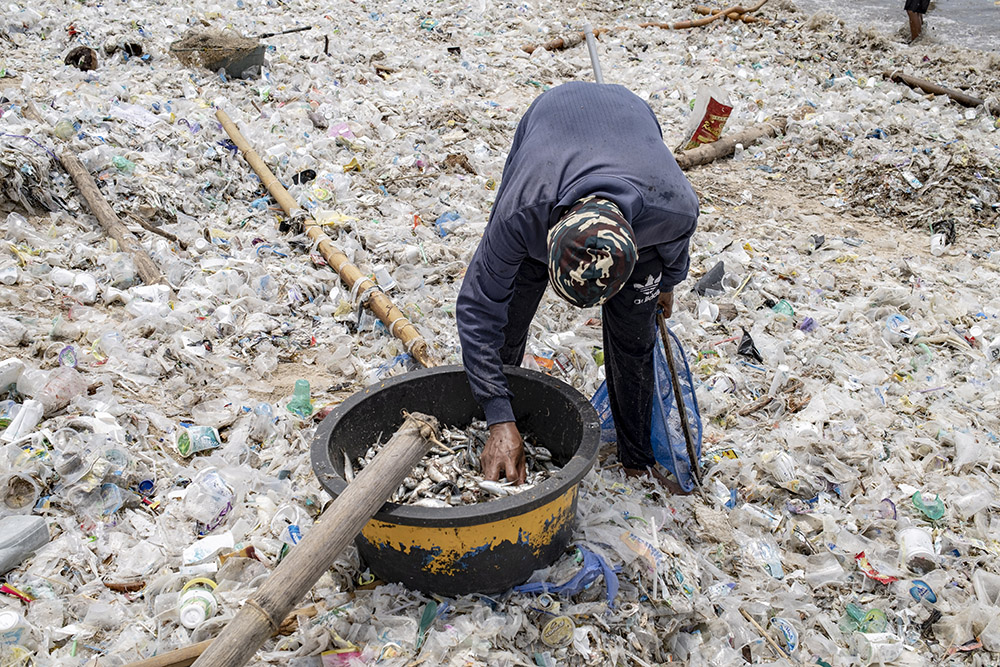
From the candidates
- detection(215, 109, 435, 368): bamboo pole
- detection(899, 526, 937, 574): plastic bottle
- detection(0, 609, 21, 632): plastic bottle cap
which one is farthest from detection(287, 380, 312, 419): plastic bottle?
detection(899, 526, 937, 574): plastic bottle

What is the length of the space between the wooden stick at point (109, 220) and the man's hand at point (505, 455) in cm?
249

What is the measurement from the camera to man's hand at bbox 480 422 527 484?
88.3 inches

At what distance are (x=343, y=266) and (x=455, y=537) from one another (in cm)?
253

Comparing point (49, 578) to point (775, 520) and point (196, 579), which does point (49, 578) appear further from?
point (775, 520)

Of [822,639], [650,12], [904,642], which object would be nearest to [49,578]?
[822,639]

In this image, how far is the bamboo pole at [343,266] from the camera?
3518mm

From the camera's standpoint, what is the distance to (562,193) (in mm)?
2037

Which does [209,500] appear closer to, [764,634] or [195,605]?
[195,605]

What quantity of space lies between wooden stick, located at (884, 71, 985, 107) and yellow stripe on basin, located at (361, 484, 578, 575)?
758 centimetres

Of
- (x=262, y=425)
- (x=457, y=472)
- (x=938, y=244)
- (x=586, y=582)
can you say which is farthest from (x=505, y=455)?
(x=938, y=244)

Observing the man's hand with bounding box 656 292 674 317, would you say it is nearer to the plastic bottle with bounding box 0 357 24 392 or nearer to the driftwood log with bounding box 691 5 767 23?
the plastic bottle with bounding box 0 357 24 392

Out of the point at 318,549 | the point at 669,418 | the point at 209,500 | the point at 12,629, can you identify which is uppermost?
the point at 318,549

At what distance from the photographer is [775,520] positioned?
2777 millimetres

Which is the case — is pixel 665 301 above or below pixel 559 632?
above
